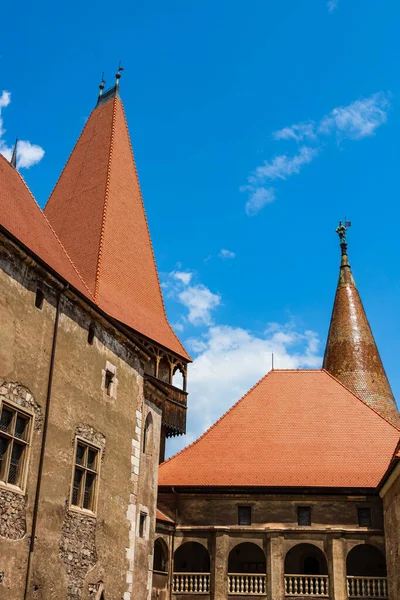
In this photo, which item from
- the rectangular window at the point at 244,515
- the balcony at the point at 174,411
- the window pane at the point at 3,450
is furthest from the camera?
the balcony at the point at 174,411

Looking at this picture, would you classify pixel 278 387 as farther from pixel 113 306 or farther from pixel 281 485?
pixel 113 306

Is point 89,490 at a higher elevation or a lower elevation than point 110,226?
lower

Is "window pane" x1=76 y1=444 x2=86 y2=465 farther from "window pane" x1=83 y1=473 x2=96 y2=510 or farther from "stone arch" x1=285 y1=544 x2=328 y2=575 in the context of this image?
"stone arch" x1=285 y1=544 x2=328 y2=575

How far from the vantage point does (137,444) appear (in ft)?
51.9

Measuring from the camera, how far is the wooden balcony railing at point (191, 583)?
2100 centimetres

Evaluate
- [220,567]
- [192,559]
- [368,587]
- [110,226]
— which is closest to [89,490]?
[220,567]

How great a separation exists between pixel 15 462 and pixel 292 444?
13.4m

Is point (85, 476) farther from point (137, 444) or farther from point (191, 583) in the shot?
point (191, 583)

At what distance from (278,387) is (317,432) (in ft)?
9.16

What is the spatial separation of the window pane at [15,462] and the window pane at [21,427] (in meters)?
0.15

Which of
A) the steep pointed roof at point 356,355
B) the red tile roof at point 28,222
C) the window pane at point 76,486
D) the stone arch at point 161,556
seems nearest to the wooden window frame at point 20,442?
the window pane at point 76,486

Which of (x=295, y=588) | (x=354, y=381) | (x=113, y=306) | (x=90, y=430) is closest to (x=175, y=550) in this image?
(x=295, y=588)

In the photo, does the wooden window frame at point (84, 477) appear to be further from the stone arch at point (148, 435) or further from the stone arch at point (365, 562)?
the stone arch at point (365, 562)

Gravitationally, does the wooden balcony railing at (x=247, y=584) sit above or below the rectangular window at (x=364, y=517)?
below
